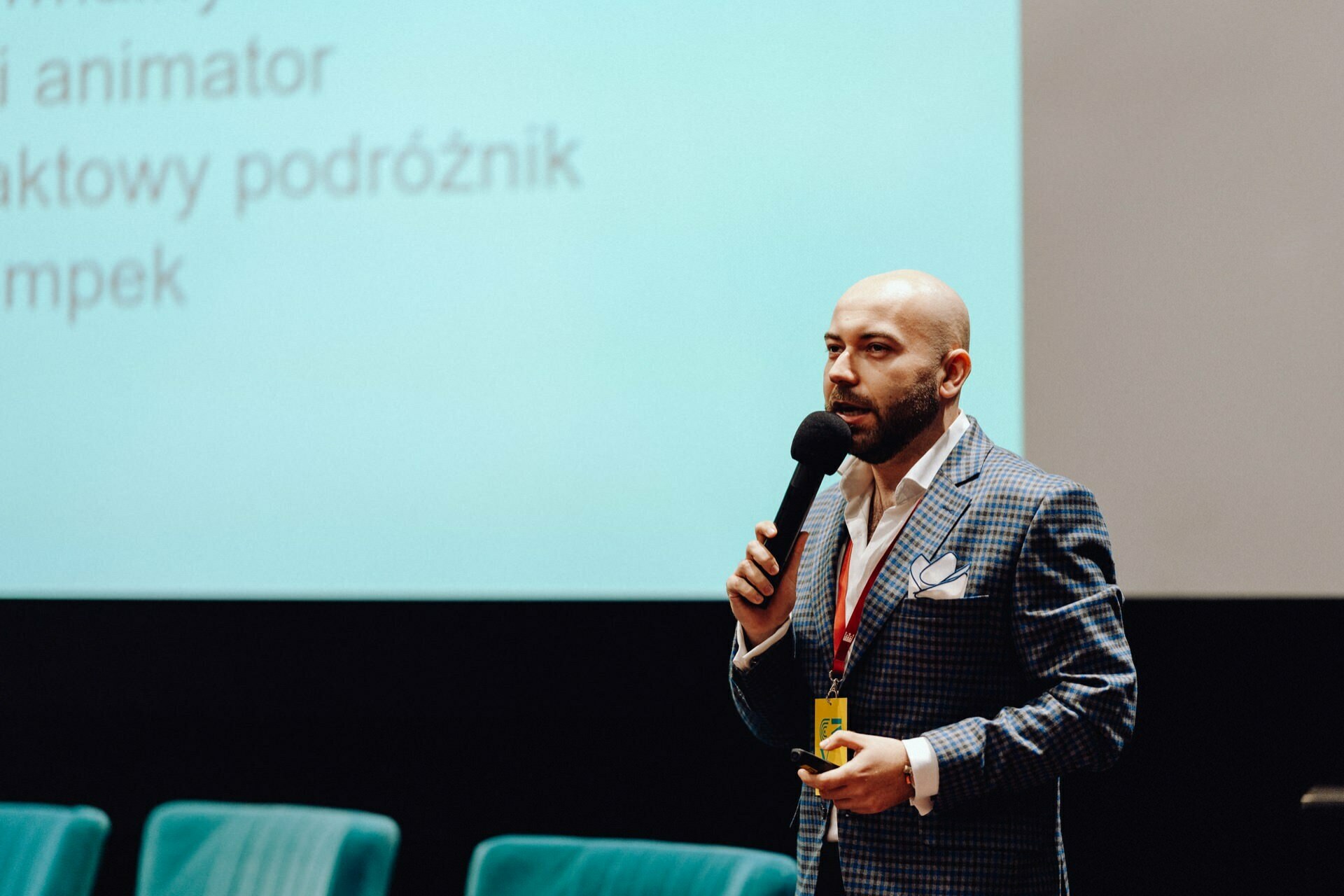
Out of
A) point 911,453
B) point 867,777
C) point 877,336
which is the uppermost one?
point 877,336

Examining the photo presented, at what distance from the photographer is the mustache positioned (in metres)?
1.46

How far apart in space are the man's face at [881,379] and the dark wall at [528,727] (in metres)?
1.20

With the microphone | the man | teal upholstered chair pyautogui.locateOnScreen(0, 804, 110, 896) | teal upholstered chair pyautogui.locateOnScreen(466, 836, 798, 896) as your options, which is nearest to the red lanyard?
the man

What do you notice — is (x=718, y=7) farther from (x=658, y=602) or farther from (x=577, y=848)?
(x=577, y=848)

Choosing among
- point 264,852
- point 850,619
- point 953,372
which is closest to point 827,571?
point 850,619

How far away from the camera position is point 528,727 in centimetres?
284

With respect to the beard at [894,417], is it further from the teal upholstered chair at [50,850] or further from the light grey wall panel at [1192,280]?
the teal upholstered chair at [50,850]

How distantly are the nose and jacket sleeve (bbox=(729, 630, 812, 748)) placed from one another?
1.05 ft

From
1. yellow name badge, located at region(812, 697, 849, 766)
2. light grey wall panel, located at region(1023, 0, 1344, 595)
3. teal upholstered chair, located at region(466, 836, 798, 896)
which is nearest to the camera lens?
yellow name badge, located at region(812, 697, 849, 766)

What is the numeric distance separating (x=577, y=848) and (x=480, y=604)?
2.90 ft

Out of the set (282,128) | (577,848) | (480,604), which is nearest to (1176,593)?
(577,848)

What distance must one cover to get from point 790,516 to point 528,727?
5.27ft

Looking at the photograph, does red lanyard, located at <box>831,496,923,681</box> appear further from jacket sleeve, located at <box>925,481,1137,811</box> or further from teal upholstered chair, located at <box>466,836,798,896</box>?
teal upholstered chair, located at <box>466,836,798,896</box>

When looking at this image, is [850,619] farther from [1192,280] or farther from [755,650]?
[1192,280]
